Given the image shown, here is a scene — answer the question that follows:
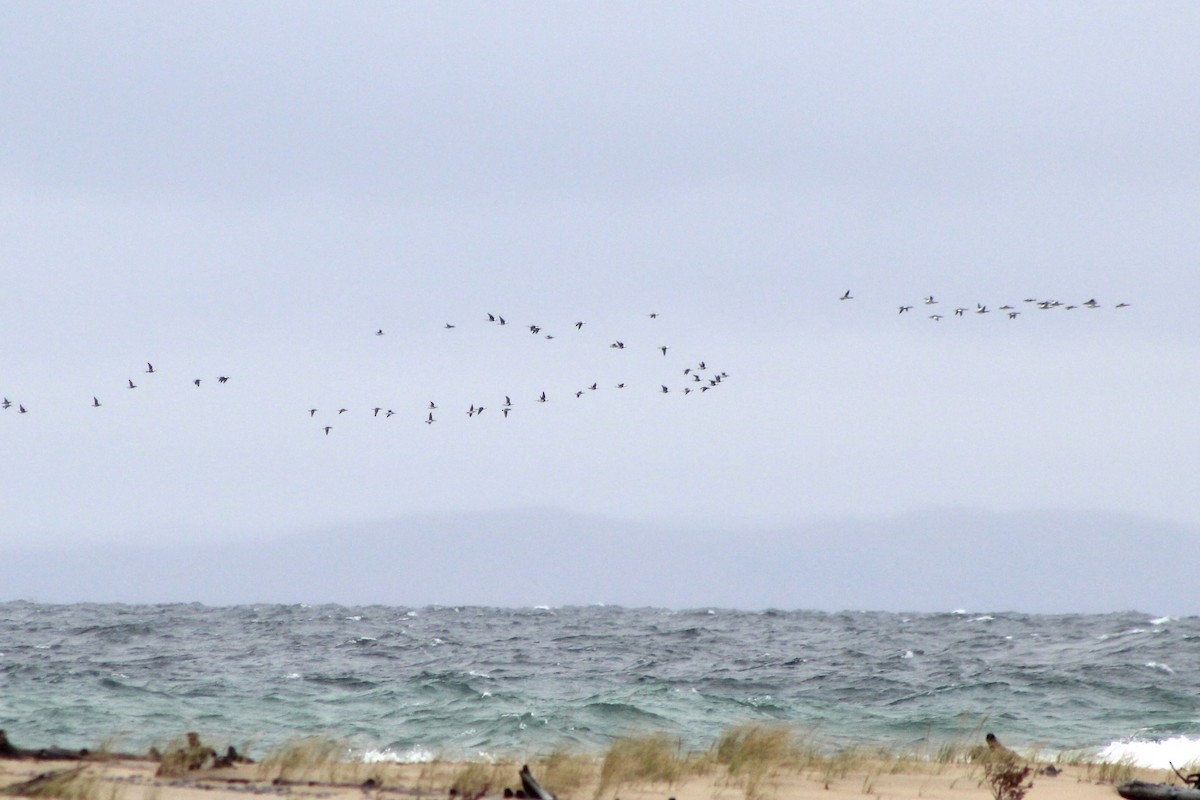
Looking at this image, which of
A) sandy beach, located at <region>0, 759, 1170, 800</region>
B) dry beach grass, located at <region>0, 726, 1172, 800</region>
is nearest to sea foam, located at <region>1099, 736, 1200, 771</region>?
dry beach grass, located at <region>0, 726, 1172, 800</region>

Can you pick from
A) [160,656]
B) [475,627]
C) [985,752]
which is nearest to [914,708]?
[985,752]

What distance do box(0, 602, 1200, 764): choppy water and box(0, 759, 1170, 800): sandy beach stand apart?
11.4ft

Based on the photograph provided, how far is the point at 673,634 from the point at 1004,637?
1242cm

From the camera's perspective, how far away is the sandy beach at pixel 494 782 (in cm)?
1603

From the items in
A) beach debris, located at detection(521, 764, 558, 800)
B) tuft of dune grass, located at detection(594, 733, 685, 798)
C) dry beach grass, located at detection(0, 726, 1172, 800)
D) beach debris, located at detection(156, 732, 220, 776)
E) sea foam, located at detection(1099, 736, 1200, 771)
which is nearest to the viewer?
beach debris, located at detection(521, 764, 558, 800)

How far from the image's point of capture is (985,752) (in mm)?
21484

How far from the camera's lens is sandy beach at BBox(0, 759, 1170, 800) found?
16031 mm

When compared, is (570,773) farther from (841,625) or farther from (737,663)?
(841,625)

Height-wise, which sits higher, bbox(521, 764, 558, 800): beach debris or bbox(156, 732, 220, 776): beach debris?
bbox(521, 764, 558, 800): beach debris

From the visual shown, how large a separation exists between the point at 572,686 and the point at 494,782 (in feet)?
49.3

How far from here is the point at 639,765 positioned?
1861 cm

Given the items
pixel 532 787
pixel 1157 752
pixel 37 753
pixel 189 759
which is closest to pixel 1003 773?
pixel 532 787

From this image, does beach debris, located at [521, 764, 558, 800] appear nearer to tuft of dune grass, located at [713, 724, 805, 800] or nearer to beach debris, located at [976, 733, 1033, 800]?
tuft of dune grass, located at [713, 724, 805, 800]

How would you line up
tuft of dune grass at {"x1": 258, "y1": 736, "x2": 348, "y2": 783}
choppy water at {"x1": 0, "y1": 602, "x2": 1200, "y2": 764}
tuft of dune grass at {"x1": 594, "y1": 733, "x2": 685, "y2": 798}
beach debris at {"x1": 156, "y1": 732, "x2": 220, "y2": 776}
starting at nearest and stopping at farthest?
1. beach debris at {"x1": 156, "y1": 732, "x2": 220, "y2": 776}
2. tuft of dune grass at {"x1": 258, "y1": 736, "x2": 348, "y2": 783}
3. tuft of dune grass at {"x1": 594, "y1": 733, "x2": 685, "y2": 798}
4. choppy water at {"x1": 0, "y1": 602, "x2": 1200, "y2": 764}
